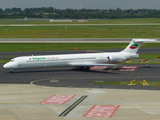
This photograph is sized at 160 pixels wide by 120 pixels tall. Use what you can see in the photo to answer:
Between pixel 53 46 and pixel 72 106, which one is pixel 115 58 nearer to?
pixel 72 106

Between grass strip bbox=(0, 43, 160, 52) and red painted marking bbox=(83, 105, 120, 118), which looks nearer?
red painted marking bbox=(83, 105, 120, 118)

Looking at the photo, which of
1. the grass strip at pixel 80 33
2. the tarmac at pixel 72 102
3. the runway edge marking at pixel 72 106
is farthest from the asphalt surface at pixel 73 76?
the grass strip at pixel 80 33

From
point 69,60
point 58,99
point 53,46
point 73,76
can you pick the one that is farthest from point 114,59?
point 53,46

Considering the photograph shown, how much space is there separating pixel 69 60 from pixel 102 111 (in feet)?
85.3

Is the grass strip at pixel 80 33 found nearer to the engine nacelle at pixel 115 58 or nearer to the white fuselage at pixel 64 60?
the engine nacelle at pixel 115 58

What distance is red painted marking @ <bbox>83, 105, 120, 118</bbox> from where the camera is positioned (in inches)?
1245

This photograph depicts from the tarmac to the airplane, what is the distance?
10.7 meters

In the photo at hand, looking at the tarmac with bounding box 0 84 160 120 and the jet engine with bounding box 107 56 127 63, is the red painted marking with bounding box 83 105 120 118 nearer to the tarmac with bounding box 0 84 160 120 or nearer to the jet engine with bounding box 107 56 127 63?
the tarmac with bounding box 0 84 160 120

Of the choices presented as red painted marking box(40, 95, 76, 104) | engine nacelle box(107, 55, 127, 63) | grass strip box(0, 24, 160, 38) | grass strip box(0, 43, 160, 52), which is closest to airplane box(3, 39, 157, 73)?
engine nacelle box(107, 55, 127, 63)

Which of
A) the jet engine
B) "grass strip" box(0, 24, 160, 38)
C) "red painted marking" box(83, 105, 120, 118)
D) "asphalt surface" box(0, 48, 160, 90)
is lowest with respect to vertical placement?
"grass strip" box(0, 24, 160, 38)

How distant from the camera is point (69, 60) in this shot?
58.2m

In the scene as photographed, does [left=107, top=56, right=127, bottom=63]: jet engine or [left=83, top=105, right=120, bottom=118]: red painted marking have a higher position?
[left=107, top=56, right=127, bottom=63]: jet engine

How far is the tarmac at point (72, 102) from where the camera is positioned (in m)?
31.3

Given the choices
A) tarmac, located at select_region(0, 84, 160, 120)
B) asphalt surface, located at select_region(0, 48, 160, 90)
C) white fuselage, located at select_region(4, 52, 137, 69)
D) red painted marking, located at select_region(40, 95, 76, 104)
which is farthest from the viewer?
white fuselage, located at select_region(4, 52, 137, 69)
